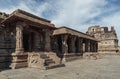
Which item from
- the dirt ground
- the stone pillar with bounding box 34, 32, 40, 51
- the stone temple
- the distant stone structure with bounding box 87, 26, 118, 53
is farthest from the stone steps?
the distant stone structure with bounding box 87, 26, 118, 53

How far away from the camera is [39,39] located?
666 inches

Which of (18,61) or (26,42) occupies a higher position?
(26,42)

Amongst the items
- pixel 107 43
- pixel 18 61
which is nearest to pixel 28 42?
pixel 18 61

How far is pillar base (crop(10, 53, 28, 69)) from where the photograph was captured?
11664mm

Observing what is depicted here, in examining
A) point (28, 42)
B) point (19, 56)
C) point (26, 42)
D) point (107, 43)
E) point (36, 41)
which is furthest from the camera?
point (107, 43)

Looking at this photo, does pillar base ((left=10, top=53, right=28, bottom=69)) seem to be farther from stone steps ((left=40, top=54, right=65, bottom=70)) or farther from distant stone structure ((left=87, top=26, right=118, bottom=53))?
distant stone structure ((left=87, top=26, right=118, bottom=53))

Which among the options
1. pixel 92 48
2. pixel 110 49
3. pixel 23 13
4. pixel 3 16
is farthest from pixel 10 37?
pixel 110 49

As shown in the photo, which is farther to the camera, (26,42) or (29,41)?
(26,42)

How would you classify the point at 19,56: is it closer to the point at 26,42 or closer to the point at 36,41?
the point at 36,41

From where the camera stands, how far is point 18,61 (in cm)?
1177

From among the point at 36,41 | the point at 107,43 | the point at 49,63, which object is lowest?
the point at 49,63

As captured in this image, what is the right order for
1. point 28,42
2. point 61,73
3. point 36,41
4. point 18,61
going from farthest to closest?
point 28,42 → point 36,41 → point 18,61 → point 61,73

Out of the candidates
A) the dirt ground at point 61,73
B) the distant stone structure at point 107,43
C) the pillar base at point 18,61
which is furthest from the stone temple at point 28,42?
the distant stone structure at point 107,43

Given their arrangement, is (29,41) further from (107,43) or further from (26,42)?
(107,43)
